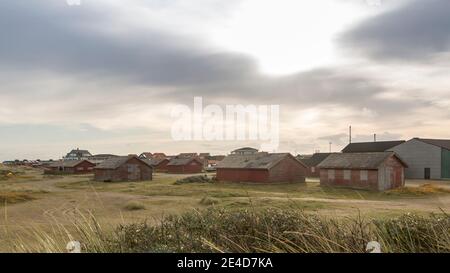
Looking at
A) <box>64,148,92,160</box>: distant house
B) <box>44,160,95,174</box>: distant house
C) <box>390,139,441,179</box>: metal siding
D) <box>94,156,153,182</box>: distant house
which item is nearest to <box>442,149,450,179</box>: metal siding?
<box>390,139,441,179</box>: metal siding

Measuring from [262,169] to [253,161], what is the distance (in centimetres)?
356

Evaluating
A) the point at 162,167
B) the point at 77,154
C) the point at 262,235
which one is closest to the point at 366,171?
the point at 262,235

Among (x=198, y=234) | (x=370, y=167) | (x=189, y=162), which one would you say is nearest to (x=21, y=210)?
(x=198, y=234)

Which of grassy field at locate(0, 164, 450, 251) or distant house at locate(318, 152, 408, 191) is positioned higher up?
distant house at locate(318, 152, 408, 191)

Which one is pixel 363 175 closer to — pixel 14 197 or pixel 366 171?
pixel 366 171

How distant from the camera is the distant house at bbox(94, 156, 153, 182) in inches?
2544

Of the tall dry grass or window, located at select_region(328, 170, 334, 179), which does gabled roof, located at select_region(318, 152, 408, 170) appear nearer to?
window, located at select_region(328, 170, 334, 179)

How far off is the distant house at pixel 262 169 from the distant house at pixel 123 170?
47.1 ft

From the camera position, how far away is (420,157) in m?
62.3

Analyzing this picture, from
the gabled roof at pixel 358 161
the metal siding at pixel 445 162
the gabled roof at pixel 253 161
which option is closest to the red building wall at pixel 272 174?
the gabled roof at pixel 253 161

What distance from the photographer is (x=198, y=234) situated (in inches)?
221

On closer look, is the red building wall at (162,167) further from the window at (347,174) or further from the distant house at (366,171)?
the window at (347,174)
